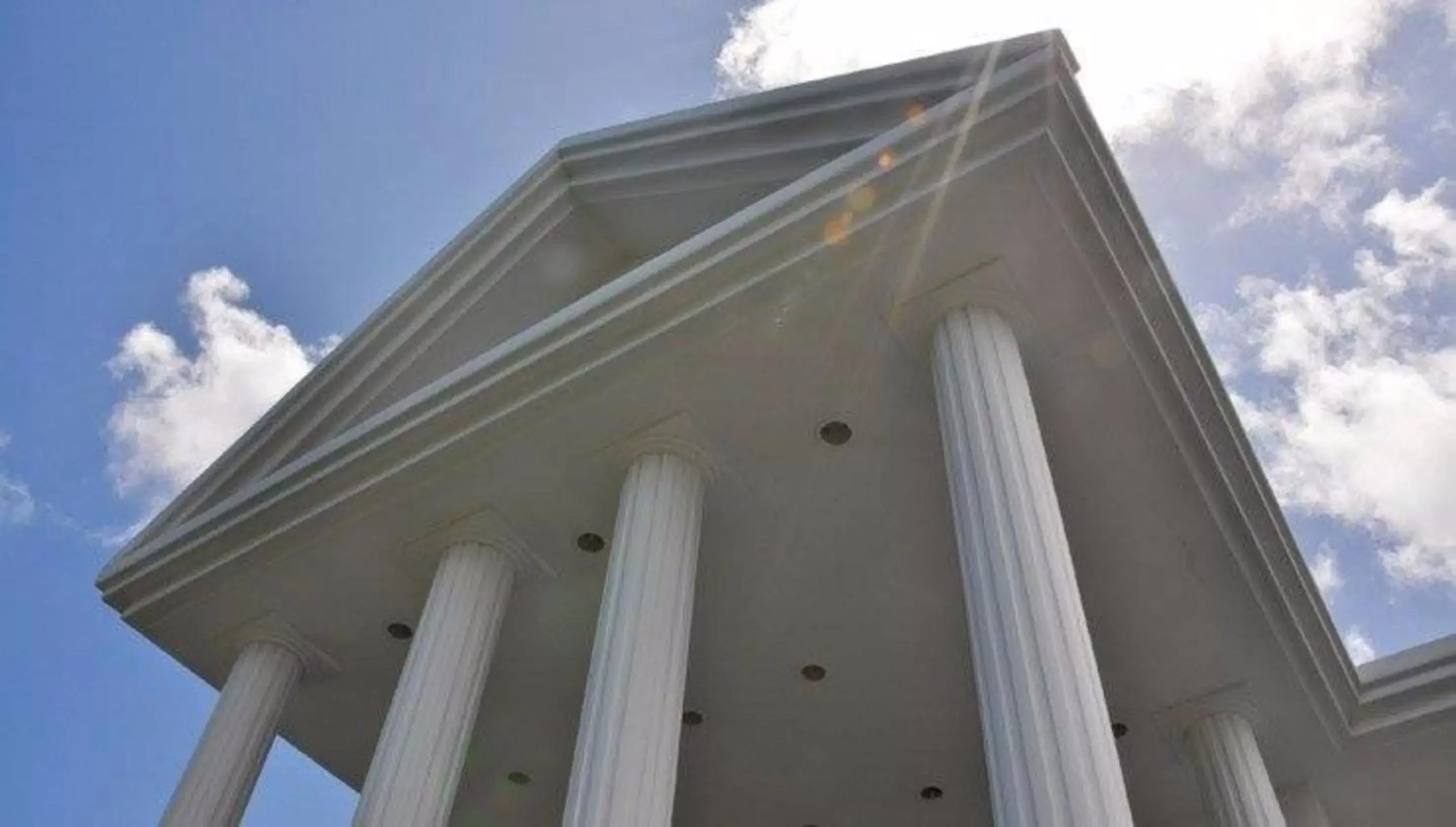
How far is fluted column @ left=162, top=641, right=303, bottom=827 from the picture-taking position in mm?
13188

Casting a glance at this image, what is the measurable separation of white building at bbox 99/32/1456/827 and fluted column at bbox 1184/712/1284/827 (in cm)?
5

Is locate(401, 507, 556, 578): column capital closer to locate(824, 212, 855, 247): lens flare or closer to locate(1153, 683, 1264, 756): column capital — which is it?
locate(824, 212, 855, 247): lens flare

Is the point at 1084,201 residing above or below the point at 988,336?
above

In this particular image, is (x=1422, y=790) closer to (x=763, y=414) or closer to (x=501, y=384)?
(x=763, y=414)

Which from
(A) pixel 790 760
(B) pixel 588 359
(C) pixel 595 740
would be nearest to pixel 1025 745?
(C) pixel 595 740

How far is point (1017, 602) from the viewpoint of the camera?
838 centimetres

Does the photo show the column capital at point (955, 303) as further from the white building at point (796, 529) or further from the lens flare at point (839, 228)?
the lens flare at point (839, 228)

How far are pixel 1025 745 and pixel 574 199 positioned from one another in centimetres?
933

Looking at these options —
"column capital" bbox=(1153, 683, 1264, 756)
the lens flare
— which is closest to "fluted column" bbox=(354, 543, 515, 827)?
the lens flare

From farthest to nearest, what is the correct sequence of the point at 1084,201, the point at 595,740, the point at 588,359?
the point at 588,359, the point at 1084,201, the point at 595,740

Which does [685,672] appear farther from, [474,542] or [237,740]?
[237,740]

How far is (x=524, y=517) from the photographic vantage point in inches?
515

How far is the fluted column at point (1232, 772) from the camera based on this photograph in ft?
42.1

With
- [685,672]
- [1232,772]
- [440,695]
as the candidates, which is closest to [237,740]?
[440,695]
